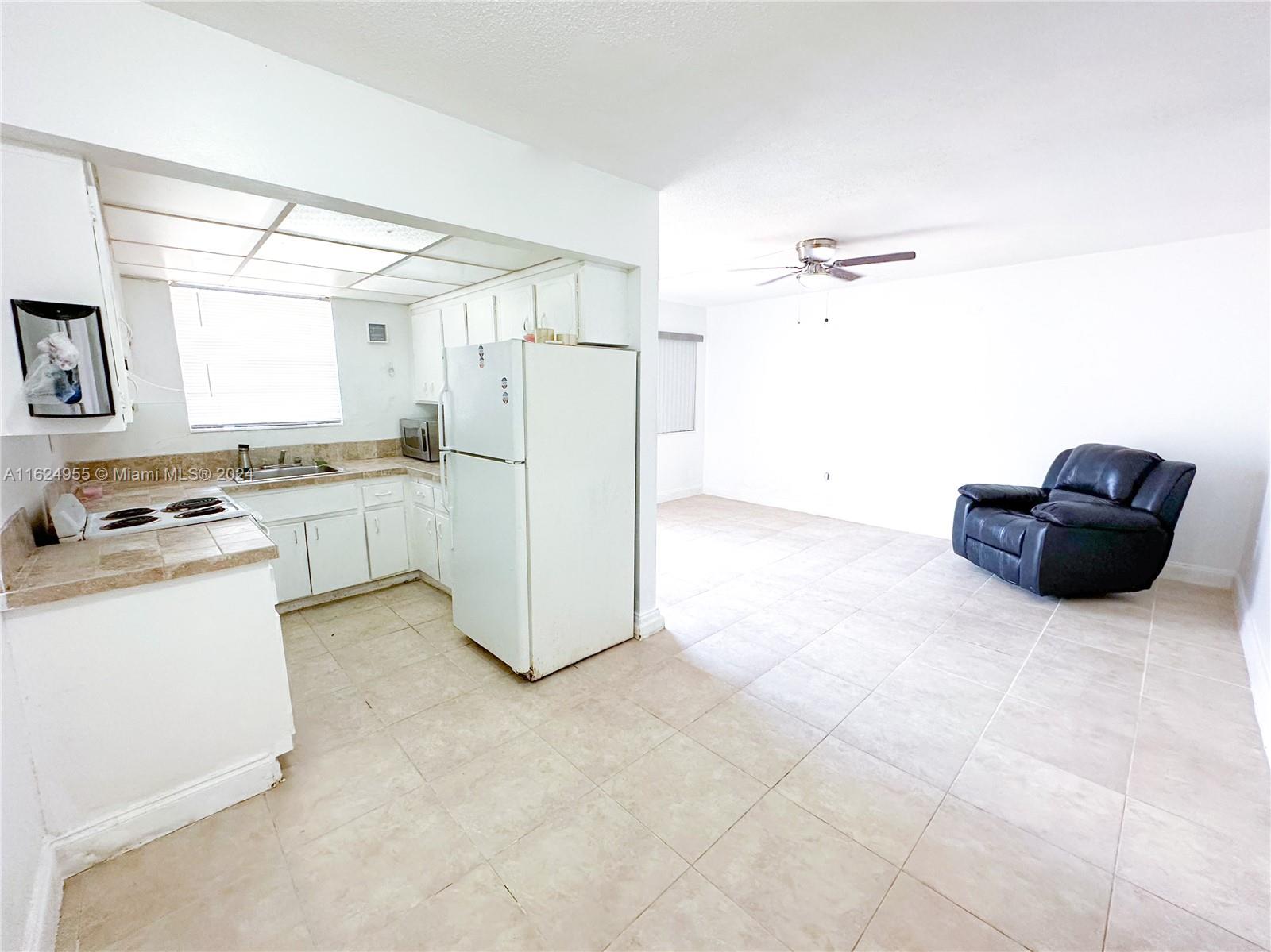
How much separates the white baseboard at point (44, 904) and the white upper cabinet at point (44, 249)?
121 cm

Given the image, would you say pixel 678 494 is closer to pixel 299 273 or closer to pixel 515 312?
pixel 515 312

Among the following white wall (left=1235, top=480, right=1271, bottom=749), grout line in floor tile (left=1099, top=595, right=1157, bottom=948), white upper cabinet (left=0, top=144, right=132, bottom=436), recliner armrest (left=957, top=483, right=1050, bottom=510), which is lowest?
grout line in floor tile (left=1099, top=595, right=1157, bottom=948)

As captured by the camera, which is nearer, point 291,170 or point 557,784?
point 291,170

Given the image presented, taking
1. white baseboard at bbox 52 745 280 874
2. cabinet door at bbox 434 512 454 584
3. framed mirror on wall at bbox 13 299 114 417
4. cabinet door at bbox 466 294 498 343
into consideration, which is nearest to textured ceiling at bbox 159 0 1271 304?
framed mirror on wall at bbox 13 299 114 417

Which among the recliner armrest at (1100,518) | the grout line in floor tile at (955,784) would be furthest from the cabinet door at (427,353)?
the recliner armrest at (1100,518)

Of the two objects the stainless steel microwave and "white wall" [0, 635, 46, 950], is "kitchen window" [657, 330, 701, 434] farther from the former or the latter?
"white wall" [0, 635, 46, 950]

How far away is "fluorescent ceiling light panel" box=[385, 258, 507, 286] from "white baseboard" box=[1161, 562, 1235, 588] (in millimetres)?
5311

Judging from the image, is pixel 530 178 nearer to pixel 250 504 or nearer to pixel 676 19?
pixel 676 19

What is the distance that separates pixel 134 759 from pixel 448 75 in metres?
2.44

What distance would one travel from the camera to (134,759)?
1.63 meters

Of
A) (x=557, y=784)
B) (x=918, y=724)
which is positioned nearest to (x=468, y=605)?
(x=557, y=784)

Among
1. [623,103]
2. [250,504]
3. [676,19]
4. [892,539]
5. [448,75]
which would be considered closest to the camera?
[676,19]

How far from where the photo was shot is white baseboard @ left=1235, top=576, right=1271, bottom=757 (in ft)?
7.05

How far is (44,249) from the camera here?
4.54 ft
